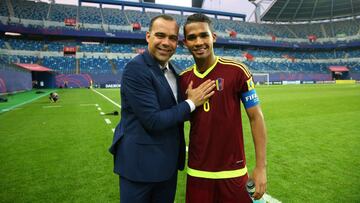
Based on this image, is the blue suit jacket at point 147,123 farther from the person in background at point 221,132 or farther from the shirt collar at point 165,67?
the person in background at point 221,132

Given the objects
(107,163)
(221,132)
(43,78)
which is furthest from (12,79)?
(221,132)

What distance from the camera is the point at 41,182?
4547 mm

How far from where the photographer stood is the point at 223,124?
235 centimetres

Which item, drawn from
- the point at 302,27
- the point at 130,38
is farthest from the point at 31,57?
the point at 302,27

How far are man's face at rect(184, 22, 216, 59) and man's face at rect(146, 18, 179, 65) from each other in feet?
0.47

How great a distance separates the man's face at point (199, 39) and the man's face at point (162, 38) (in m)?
0.14

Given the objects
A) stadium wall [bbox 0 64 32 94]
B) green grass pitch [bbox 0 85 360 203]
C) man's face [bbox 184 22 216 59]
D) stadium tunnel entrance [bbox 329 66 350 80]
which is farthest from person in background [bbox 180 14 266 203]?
stadium tunnel entrance [bbox 329 66 350 80]

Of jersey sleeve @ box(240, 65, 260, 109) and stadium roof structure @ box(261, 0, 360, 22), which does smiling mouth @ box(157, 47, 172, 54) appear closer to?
jersey sleeve @ box(240, 65, 260, 109)

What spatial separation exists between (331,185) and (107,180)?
344cm

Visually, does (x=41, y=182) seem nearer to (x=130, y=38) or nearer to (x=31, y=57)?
(x=31, y=57)

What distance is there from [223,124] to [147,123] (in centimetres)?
66

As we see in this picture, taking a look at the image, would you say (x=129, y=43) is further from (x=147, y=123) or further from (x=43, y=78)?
(x=147, y=123)

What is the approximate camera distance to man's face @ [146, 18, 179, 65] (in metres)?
2.36

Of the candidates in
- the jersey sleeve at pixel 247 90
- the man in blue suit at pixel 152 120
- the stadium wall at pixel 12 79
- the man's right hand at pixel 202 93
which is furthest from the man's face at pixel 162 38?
the stadium wall at pixel 12 79
